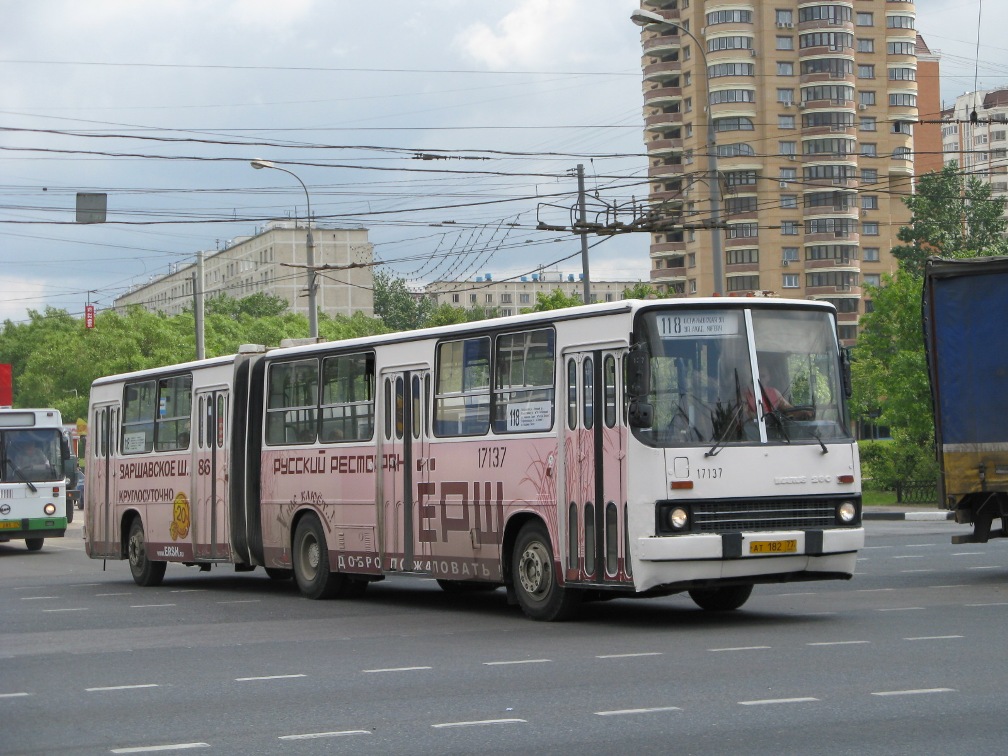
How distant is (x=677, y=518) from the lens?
44.9 feet

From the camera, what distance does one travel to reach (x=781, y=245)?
109 meters

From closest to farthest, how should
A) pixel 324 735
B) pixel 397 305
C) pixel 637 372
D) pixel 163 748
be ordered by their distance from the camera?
pixel 163 748, pixel 324 735, pixel 637 372, pixel 397 305

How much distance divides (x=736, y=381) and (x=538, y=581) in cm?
262

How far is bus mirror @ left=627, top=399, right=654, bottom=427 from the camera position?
13648 mm

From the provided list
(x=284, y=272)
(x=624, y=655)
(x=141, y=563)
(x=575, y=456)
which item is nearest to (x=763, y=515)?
(x=575, y=456)

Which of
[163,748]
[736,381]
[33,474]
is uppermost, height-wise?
[736,381]

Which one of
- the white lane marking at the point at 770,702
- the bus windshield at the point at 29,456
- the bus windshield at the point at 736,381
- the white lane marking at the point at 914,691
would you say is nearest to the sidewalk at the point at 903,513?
the bus windshield at the point at 29,456

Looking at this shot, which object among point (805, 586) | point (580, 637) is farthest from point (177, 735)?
point (805, 586)

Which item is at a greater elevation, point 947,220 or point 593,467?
point 947,220

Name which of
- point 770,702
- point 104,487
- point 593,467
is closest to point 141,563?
point 104,487

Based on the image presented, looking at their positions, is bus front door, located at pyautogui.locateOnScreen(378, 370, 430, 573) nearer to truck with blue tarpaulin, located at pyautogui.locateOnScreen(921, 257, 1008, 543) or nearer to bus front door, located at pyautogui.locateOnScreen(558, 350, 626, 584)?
bus front door, located at pyautogui.locateOnScreen(558, 350, 626, 584)

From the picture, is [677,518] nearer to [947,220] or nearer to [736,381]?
[736,381]

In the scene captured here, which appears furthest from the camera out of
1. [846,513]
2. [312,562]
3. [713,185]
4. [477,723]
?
[713,185]

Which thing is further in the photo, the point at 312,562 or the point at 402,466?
the point at 312,562
